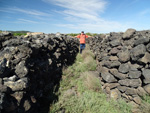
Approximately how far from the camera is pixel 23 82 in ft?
6.39

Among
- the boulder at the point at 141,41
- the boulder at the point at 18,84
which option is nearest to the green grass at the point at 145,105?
the boulder at the point at 141,41

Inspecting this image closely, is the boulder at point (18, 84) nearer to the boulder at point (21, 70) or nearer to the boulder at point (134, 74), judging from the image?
the boulder at point (21, 70)

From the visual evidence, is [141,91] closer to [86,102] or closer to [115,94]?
[115,94]

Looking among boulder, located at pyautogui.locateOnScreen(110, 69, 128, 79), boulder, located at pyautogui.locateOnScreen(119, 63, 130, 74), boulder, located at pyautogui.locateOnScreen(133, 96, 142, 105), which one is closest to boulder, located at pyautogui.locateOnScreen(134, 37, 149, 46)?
boulder, located at pyautogui.locateOnScreen(119, 63, 130, 74)

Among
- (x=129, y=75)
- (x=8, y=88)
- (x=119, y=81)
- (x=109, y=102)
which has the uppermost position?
(x=8, y=88)

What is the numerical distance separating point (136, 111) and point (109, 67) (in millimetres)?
1791

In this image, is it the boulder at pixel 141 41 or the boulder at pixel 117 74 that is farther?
the boulder at pixel 117 74

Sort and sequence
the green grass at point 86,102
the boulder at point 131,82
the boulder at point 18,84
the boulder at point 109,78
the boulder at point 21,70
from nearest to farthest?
the boulder at point 18,84 < the boulder at point 21,70 < the green grass at point 86,102 < the boulder at point 131,82 < the boulder at point 109,78

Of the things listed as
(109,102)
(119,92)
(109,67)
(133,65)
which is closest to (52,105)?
(109,102)

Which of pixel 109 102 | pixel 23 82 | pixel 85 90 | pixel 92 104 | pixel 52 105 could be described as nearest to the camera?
pixel 23 82

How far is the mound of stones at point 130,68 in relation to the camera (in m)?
3.14

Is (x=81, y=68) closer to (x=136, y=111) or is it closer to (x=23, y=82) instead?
(x=136, y=111)

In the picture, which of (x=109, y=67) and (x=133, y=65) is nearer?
(x=133, y=65)

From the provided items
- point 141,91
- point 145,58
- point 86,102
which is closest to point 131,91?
point 141,91
